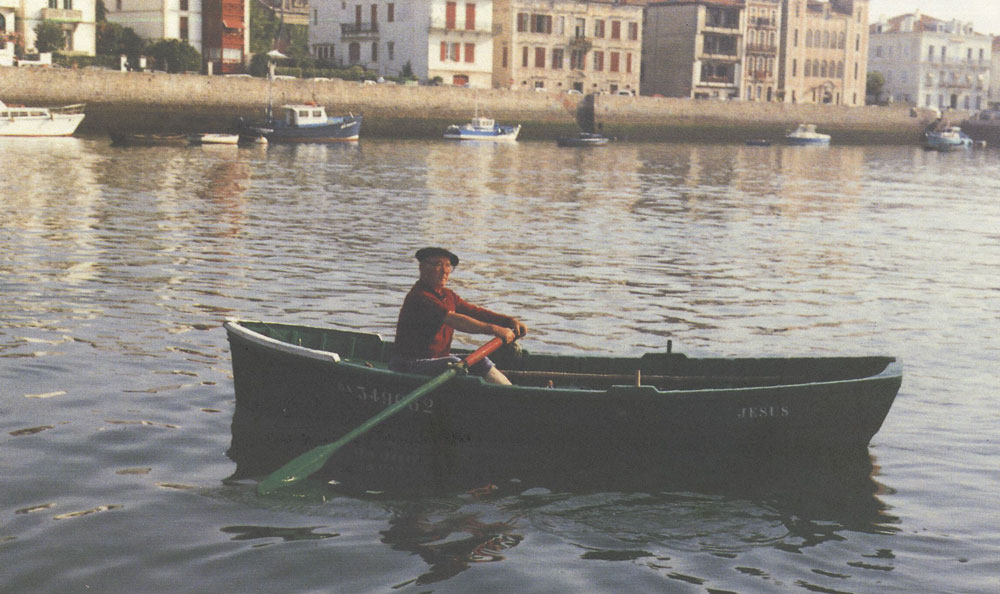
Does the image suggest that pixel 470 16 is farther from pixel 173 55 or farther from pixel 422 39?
pixel 173 55

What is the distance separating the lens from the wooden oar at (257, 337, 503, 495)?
10414mm

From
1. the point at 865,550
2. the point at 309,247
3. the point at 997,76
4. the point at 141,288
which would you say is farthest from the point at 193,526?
the point at 997,76

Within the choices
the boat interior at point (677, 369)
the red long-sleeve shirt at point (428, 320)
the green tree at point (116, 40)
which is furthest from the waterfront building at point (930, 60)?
the red long-sleeve shirt at point (428, 320)

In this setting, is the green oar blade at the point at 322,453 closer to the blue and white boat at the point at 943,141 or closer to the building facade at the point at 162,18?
the building facade at the point at 162,18

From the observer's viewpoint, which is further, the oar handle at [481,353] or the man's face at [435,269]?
the man's face at [435,269]

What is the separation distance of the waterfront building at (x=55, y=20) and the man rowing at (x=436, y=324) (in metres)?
71.9

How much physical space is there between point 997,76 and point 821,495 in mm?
162588

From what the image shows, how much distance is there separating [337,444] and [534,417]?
1694mm

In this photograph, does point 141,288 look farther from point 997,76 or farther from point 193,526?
point 997,76

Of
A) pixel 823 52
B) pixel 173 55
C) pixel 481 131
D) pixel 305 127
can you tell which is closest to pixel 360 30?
pixel 173 55

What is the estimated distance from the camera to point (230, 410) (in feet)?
41.7

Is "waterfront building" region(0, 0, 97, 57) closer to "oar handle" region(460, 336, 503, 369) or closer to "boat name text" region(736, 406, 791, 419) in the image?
"oar handle" region(460, 336, 503, 369)

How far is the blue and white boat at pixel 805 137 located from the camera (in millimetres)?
104375

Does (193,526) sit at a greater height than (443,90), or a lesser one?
lesser
